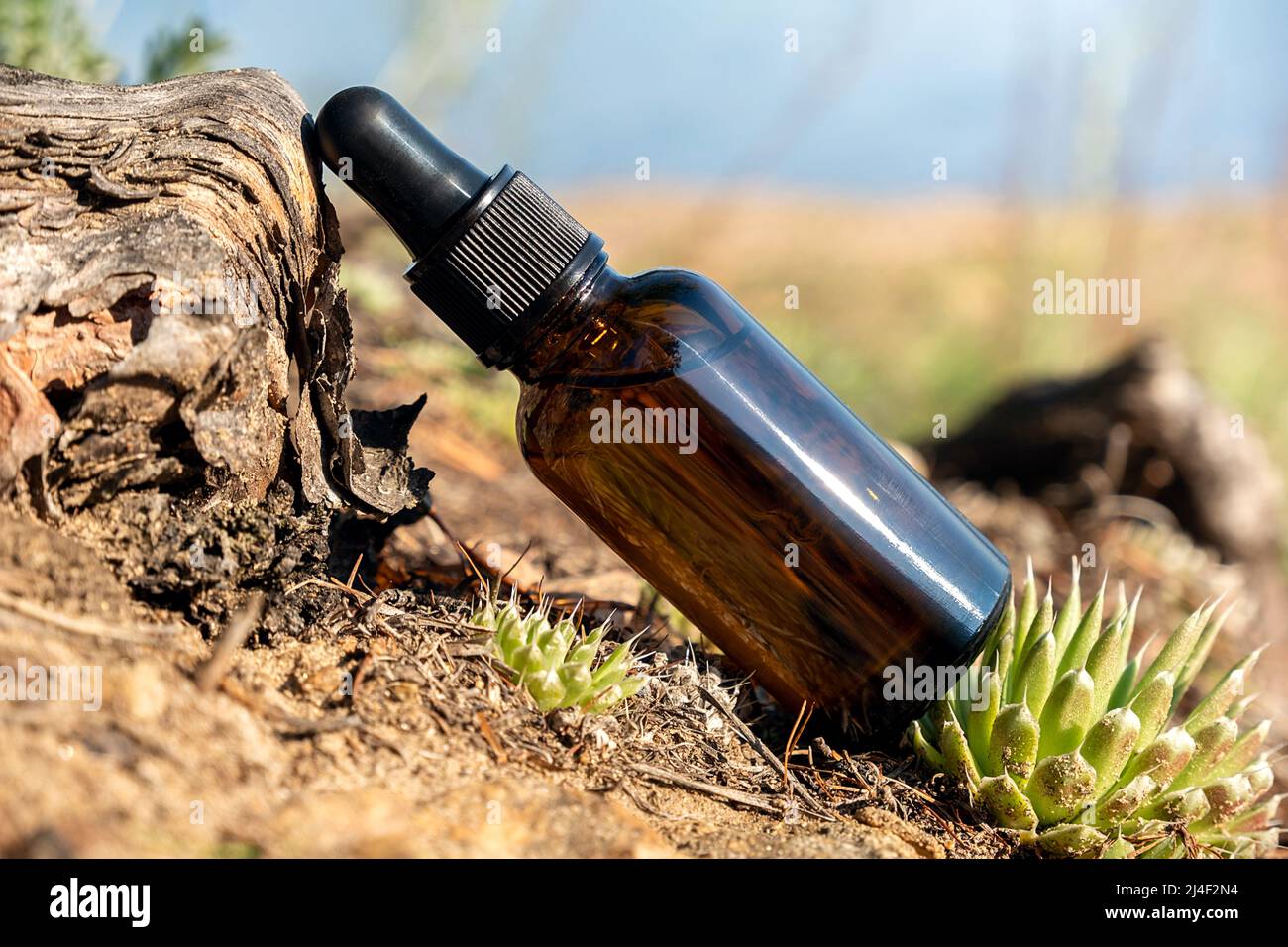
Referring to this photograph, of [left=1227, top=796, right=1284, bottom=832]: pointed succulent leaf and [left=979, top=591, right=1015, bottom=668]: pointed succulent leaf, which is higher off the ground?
[left=979, top=591, right=1015, bottom=668]: pointed succulent leaf

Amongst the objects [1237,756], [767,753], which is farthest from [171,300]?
[1237,756]

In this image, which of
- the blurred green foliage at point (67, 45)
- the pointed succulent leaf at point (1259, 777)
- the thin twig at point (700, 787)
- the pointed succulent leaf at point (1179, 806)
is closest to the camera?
the thin twig at point (700, 787)

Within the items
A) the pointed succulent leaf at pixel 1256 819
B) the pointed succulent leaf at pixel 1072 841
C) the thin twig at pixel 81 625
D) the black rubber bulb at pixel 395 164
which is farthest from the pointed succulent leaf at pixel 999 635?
the thin twig at pixel 81 625

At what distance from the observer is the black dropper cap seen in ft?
6.33

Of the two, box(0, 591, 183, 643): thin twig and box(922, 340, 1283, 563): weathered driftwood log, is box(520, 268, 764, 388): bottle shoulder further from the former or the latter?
box(922, 340, 1283, 563): weathered driftwood log

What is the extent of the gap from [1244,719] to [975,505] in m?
1.87

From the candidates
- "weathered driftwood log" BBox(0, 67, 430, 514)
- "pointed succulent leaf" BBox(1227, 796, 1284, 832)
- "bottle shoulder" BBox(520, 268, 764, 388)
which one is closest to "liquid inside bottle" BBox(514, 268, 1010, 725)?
"bottle shoulder" BBox(520, 268, 764, 388)

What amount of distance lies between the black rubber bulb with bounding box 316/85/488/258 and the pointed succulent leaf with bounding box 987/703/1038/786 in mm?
1425

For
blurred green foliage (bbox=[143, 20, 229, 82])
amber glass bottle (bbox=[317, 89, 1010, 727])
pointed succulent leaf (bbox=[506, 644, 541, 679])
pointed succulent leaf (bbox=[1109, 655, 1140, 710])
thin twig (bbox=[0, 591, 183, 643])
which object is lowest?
pointed succulent leaf (bbox=[1109, 655, 1140, 710])

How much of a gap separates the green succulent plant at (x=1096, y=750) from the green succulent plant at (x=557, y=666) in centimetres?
65

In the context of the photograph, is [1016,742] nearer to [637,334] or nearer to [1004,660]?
[1004,660]

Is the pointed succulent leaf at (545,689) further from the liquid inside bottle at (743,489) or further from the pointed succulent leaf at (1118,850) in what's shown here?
the pointed succulent leaf at (1118,850)

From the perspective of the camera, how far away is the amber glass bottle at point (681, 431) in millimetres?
1949
